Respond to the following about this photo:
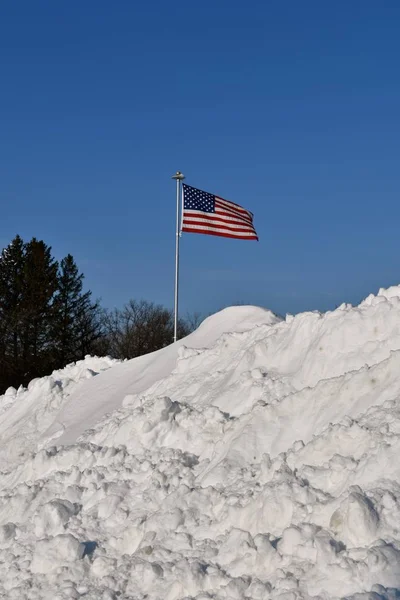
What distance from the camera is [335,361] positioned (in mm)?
7812

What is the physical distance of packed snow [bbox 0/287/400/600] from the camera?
4859 millimetres

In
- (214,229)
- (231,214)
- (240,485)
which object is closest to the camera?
(240,485)

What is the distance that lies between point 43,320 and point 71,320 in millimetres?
1470

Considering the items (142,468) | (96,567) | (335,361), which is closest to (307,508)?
(96,567)

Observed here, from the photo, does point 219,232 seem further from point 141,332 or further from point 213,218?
point 141,332

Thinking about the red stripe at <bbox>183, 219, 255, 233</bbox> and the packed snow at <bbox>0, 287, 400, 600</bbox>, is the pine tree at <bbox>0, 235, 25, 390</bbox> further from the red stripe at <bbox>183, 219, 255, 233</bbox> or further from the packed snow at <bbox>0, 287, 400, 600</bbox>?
the packed snow at <bbox>0, 287, 400, 600</bbox>

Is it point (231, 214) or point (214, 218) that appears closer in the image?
point (231, 214)

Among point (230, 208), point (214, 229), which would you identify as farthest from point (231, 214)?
point (214, 229)

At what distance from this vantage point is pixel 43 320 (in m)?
39.1

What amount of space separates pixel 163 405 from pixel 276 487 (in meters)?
2.71

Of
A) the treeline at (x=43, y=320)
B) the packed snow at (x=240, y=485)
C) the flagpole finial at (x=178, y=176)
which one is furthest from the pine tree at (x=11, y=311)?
the packed snow at (x=240, y=485)

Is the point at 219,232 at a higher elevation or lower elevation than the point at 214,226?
lower

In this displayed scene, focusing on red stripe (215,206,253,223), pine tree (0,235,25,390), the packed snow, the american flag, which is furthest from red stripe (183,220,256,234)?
pine tree (0,235,25,390)

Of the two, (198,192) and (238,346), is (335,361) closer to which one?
(238,346)
